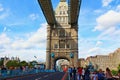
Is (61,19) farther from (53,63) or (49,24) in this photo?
(53,63)

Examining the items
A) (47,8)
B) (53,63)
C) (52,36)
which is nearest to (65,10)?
(52,36)

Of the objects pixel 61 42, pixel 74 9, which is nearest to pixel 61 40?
pixel 61 42

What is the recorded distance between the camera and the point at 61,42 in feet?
394

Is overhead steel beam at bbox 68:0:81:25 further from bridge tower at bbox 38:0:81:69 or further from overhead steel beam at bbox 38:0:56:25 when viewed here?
overhead steel beam at bbox 38:0:56:25

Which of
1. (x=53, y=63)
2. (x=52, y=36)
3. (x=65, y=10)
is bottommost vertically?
(x=53, y=63)

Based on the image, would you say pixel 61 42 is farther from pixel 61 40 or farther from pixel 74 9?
pixel 74 9

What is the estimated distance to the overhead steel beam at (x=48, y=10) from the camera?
86825 millimetres

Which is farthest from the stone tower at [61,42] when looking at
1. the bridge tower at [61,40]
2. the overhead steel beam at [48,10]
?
the overhead steel beam at [48,10]

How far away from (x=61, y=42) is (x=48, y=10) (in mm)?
25791

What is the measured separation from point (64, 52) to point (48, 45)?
6704mm

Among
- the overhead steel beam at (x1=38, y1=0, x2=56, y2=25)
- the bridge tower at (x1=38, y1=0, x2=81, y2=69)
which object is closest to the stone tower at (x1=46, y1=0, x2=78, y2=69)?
the bridge tower at (x1=38, y1=0, x2=81, y2=69)

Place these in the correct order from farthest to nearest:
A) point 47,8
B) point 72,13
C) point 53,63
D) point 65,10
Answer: point 65,10 < point 53,63 < point 72,13 < point 47,8

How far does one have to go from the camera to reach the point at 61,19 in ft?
405

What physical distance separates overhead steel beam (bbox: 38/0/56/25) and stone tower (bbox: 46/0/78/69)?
411 centimetres
